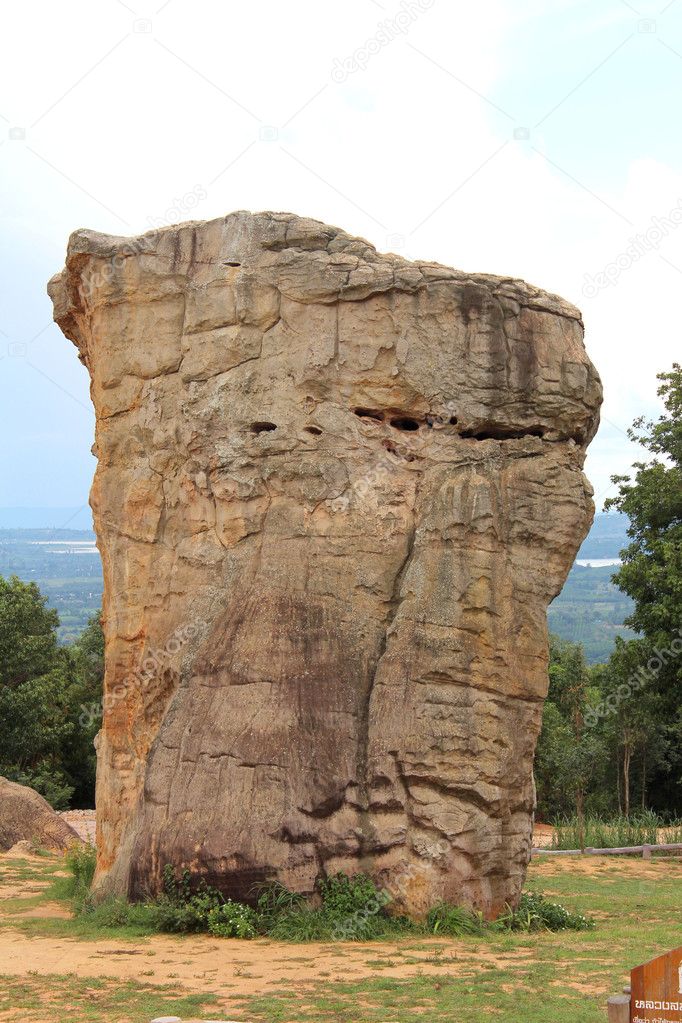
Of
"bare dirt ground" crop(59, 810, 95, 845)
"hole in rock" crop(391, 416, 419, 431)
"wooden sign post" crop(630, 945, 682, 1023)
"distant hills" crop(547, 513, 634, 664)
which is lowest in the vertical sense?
"bare dirt ground" crop(59, 810, 95, 845)

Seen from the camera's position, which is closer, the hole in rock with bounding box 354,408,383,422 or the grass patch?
the grass patch

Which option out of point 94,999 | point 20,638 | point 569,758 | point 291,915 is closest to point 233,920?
point 291,915

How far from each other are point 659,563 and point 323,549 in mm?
12397

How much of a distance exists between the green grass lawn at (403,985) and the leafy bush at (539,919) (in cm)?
27

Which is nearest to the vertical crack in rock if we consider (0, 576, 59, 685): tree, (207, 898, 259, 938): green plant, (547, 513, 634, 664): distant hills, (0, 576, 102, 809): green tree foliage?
(207, 898, 259, 938): green plant

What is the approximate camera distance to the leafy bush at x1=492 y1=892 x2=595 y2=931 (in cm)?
1149

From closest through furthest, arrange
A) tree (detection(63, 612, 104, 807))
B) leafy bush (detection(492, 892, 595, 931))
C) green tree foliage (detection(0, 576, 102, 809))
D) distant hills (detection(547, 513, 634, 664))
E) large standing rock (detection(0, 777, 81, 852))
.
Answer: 1. leafy bush (detection(492, 892, 595, 931))
2. large standing rock (detection(0, 777, 81, 852))
3. green tree foliage (detection(0, 576, 102, 809))
4. tree (detection(63, 612, 104, 807))
5. distant hills (detection(547, 513, 634, 664))

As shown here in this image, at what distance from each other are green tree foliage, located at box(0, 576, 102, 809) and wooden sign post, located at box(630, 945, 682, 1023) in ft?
72.8

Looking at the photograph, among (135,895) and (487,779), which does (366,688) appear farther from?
(135,895)

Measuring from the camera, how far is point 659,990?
571 cm

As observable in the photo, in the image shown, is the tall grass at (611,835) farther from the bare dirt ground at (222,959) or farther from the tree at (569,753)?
the bare dirt ground at (222,959)

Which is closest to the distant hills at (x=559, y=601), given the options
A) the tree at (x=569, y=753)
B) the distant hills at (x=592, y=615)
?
the distant hills at (x=592, y=615)

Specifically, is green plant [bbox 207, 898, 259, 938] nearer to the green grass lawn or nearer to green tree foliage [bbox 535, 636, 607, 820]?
the green grass lawn

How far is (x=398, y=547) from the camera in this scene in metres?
12.3
